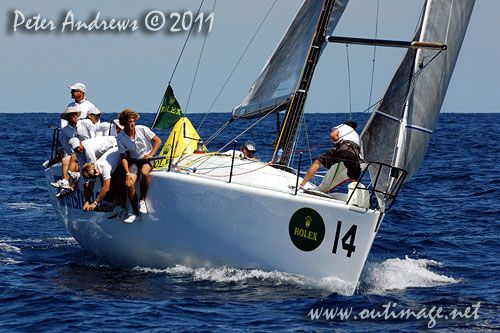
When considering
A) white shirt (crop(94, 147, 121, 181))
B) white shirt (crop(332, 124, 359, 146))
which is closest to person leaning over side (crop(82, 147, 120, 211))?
white shirt (crop(94, 147, 121, 181))

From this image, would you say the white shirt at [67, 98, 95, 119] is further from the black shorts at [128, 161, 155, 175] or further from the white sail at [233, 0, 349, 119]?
the white sail at [233, 0, 349, 119]

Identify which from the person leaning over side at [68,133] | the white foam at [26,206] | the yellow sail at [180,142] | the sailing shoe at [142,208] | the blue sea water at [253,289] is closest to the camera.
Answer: the blue sea water at [253,289]

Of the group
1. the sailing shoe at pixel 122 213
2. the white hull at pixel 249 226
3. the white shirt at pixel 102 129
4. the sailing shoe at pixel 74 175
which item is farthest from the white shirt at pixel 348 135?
the sailing shoe at pixel 74 175

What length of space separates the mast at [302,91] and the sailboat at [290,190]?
0.02 meters

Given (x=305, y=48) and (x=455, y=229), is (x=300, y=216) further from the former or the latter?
(x=455, y=229)

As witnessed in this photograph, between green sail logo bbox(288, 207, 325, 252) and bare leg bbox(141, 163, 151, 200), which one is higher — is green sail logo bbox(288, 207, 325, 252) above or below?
below

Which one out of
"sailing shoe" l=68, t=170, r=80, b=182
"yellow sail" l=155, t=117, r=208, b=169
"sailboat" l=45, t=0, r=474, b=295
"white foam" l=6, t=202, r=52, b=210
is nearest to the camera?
"sailboat" l=45, t=0, r=474, b=295

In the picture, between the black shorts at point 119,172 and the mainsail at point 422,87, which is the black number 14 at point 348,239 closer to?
the mainsail at point 422,87

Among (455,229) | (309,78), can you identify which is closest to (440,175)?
(455,229)

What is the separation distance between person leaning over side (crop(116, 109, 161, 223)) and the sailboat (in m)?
0.14

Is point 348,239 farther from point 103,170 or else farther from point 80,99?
point 80,99

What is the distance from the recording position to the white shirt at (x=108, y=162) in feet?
31.7

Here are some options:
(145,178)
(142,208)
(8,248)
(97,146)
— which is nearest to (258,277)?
(142,208)

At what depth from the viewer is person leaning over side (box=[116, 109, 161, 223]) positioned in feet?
31.4
